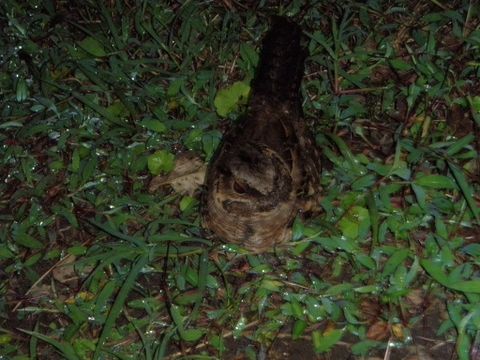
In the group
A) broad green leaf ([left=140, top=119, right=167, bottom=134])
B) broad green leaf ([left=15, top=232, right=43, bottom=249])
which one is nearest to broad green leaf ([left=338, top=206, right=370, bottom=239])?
broad green leaf ([left=140, top=119, right=167, bottom=134])

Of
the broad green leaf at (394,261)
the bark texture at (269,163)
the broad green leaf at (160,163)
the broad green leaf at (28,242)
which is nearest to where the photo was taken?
the bark texture at (269,163)

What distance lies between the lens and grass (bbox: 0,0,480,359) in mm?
3381

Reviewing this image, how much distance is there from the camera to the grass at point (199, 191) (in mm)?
3381

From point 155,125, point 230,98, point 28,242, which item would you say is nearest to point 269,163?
point 230,98

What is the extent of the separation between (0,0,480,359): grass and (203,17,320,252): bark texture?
0.61 feet

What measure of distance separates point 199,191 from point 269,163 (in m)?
0.84

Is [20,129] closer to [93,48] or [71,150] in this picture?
[71,150]

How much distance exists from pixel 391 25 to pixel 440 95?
68 centimetres

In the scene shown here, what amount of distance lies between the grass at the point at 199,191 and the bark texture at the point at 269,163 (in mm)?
185

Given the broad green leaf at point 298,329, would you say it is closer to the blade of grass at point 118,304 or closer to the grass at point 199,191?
the grass at point 199,191

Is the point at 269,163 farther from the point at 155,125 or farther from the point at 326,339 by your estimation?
the point at 155,125

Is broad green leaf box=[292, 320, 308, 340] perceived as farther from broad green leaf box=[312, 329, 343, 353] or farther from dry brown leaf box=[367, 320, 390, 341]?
dry brown leaf box=[367, 320, 390, 341]

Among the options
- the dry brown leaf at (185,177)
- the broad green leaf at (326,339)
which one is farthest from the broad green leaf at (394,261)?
the dry brown leaf at (185,177)

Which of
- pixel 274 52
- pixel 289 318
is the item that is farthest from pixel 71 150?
pixel 289 318
